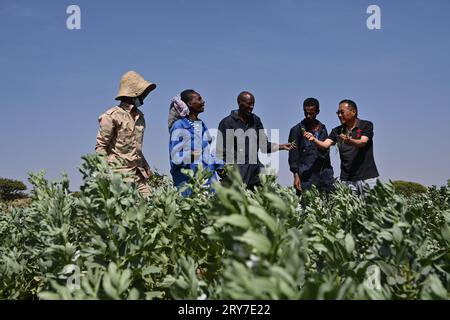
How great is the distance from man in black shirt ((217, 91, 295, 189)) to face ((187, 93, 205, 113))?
0.80 m

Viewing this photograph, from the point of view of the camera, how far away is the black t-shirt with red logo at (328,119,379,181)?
5621 millimetres

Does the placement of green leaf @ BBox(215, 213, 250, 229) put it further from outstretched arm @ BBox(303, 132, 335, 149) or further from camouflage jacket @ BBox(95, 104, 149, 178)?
outstretched arm @ BBox(303, 132, 335, 149)

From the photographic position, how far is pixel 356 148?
5.69 metres

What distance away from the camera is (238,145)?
6141 millimetres

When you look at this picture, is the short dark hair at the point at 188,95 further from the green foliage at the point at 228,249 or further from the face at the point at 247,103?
the green foliage at the point at 228,249

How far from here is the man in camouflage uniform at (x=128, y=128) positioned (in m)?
4.94

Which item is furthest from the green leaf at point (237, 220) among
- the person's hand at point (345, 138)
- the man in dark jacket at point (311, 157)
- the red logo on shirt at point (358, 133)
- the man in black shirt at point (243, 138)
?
the man in dark jacket at point (311, 157)

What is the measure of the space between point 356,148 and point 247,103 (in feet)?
4.76

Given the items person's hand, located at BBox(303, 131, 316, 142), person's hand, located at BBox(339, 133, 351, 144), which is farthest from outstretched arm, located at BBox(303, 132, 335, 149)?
person's hand, located at BBox(339, 133, 351, 144)

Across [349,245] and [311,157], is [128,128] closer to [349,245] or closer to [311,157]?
[311,157]

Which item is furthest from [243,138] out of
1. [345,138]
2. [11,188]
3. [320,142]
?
[11,188]
